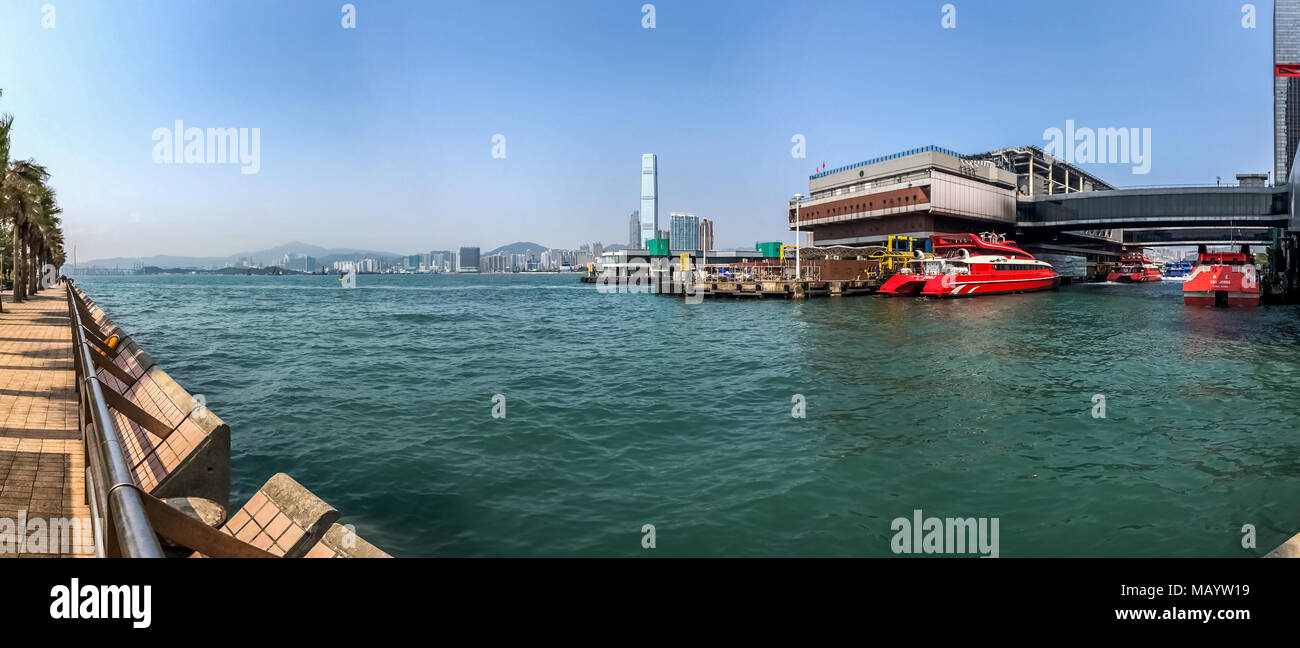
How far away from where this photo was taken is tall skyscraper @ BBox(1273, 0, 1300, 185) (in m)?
145

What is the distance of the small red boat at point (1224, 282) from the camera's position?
50531 millimetres

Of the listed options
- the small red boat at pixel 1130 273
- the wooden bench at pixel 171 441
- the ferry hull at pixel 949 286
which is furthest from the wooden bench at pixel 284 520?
the small red boat at pixel 1130 273

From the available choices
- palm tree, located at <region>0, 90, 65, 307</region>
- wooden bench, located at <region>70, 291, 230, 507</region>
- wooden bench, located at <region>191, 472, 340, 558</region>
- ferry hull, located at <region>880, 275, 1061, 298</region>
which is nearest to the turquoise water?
wooden bench, located at <region>70, 291, 230, 507</region>

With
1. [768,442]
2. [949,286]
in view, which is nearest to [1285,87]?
[949,286]

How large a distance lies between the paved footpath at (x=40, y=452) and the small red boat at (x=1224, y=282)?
229ft

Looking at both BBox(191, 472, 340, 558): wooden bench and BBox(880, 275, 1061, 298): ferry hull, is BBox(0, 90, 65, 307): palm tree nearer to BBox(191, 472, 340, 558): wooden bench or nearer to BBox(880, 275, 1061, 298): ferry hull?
BBox(191, 472, 340, 558): wooden bench

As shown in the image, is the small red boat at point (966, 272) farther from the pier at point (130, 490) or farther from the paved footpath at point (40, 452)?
the paved footpath at point (40, 452)

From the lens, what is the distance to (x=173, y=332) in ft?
124

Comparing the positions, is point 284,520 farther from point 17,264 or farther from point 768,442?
point 17,264

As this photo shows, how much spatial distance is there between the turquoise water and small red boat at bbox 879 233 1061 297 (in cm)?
3571

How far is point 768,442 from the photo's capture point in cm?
1290
